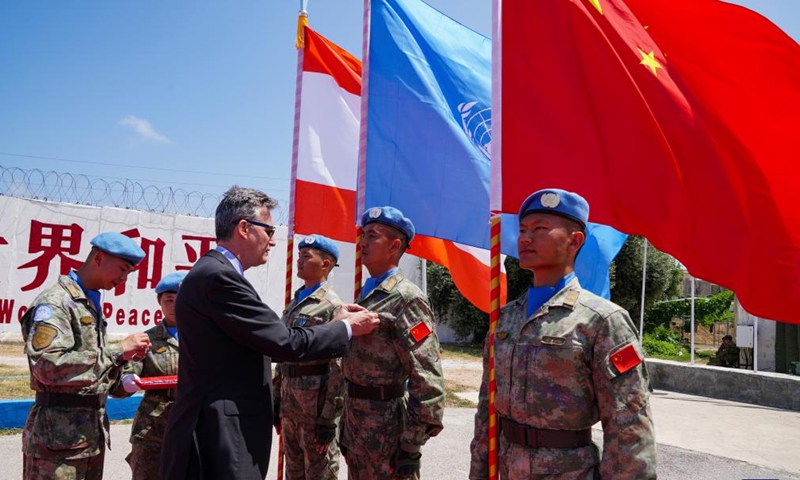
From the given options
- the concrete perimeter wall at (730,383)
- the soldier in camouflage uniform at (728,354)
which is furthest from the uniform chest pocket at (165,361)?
the soldier in camouflage uniform at (728,354)

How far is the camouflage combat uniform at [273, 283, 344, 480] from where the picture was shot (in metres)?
4.09

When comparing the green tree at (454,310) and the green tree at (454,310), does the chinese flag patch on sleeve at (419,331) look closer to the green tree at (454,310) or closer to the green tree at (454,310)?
the green tree at (454,310)

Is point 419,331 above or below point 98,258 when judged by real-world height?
below

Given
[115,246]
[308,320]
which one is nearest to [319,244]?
[308,320]

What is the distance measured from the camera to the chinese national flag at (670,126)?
3.36 meters

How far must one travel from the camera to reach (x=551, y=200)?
9.05 feet

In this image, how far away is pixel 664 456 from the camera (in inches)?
285

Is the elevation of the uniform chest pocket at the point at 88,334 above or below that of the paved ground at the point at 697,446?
above

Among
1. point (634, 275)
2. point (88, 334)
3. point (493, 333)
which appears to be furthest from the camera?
point (634, 275)

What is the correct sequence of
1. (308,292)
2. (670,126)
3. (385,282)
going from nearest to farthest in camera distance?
(670,126), (385,282), (308,292)

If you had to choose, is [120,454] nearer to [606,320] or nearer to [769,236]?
[606,320]

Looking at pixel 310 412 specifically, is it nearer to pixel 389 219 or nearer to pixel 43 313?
pixel 389 219

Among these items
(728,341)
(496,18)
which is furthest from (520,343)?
(728,341)

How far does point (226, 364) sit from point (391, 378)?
1299 millimetres
